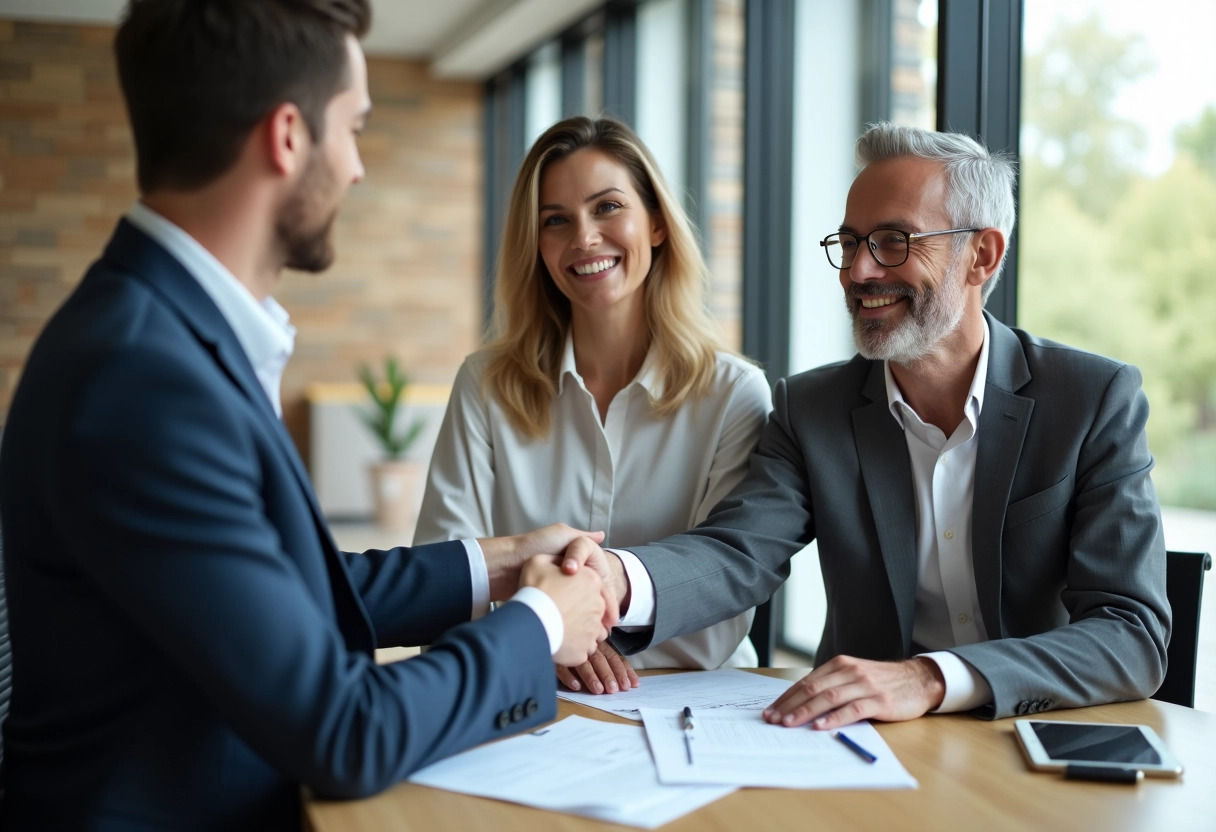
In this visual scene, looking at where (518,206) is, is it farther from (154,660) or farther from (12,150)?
(12,150)

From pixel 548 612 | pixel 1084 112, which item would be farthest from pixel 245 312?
pixel 1084 112

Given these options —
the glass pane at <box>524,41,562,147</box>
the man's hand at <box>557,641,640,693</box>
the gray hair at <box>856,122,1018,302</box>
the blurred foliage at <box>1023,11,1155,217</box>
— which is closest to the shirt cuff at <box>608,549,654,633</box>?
the man's hand at <box>557,641,640,693</box>

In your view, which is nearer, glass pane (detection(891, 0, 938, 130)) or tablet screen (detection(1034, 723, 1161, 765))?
tablet screen (detection(1034, 723, 1161, 765))

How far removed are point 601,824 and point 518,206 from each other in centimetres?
163

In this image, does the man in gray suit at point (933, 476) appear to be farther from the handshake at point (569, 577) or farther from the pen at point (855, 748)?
the pen at point (855, 748)

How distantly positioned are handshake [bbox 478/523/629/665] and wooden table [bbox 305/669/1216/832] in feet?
0.88

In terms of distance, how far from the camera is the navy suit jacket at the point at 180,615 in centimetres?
103

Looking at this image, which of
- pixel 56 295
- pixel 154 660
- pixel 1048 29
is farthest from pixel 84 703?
pixel 56 295

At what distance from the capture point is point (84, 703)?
1.15 meters

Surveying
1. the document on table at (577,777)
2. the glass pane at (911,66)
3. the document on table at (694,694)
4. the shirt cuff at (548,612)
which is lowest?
the document on table at (694,694)

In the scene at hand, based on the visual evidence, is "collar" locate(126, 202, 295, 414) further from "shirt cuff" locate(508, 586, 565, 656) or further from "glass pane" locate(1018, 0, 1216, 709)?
"glass pane" locate(1018, 0, 1216, 709)

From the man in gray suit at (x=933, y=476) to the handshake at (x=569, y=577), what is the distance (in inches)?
1.1

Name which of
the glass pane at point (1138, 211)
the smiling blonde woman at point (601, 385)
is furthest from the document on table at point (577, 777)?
the glass pane at point (1138, 211)

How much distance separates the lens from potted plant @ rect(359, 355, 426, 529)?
24.1ft
